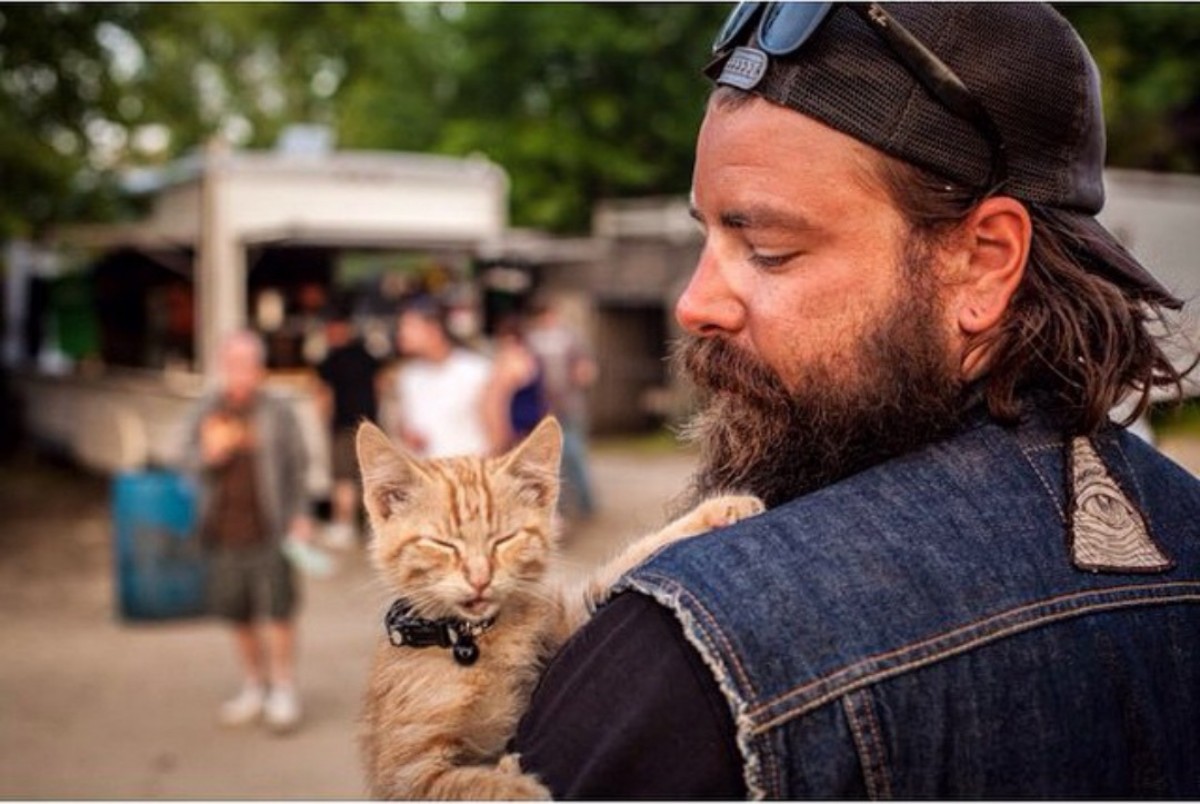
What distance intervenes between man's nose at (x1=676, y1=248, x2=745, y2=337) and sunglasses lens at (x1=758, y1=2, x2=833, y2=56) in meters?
0.31

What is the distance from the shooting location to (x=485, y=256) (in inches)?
720

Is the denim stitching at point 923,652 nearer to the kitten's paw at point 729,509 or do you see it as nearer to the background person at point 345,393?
the kitten's paw at point 729,509

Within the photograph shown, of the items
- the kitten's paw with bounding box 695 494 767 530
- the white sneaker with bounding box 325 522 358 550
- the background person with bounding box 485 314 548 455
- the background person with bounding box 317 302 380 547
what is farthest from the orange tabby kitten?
the white sneaker with bounding box 325 522 358 550

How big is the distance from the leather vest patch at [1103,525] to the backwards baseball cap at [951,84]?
407 mm

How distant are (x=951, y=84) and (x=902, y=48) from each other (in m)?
0.08

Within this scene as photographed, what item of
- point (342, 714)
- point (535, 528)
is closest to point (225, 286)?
point (342, 714)

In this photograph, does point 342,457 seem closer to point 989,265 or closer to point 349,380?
point 349,380

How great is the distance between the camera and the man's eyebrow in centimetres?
183

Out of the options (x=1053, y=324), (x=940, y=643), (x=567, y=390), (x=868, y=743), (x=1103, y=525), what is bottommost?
(x=567, y=390)

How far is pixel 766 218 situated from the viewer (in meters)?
1.84

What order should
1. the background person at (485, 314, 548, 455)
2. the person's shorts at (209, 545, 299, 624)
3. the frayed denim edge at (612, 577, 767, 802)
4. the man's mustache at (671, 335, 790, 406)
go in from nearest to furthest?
the frayed denim edge at (612, 577, 767, 802)
the man's mustache at (671, 335, 790, 406)
the person's shorts at (209, 545, 299, 624)
the background person at (485, 314, 548, 455)

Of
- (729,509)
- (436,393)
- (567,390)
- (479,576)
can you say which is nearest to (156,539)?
(436,393)

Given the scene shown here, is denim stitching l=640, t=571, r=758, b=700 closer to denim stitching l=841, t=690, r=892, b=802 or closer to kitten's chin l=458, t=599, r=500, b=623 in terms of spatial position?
denim stitching l=841, t=690, r=892, b=802

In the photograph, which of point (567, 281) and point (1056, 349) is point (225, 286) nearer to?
point (567, 281)
